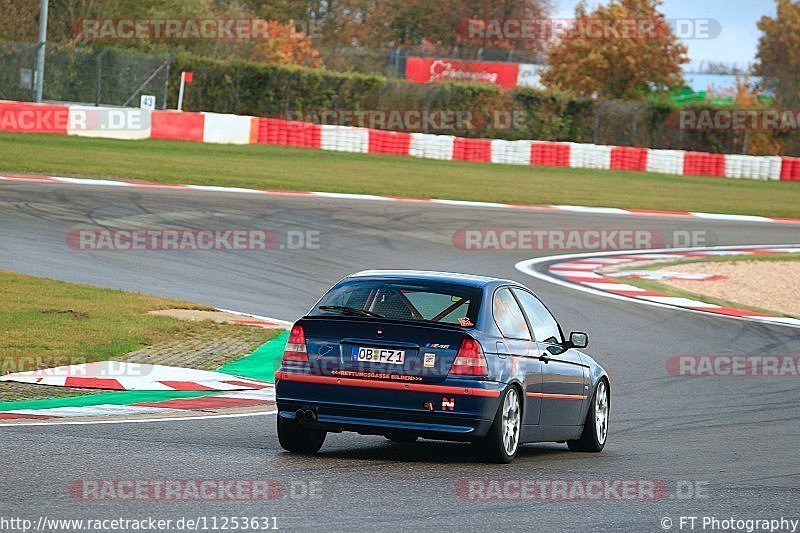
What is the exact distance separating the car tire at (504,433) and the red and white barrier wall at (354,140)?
28.9 m

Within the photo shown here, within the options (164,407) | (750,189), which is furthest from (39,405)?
(750,189)

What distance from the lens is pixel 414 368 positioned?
830 centimetres

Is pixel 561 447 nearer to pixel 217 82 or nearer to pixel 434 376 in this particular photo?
pixel 434 376

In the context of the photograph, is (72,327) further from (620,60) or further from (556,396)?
(620,60)

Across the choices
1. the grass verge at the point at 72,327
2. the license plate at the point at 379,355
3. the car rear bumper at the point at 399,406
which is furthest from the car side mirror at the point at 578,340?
the grass verge at the point at 72,327

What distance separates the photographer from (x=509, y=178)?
3741 centimetres

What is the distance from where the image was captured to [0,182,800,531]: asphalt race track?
682 cm

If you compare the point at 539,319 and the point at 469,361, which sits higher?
the point at 539,319

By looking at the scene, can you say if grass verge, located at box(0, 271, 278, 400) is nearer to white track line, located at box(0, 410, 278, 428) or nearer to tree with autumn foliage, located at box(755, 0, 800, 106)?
white track line, located at box(0, 410, 278, 428)

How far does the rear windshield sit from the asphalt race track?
90 centimetres

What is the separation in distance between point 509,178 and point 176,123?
30.7 ft

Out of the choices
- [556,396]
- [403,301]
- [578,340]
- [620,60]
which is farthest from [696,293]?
[620,60]

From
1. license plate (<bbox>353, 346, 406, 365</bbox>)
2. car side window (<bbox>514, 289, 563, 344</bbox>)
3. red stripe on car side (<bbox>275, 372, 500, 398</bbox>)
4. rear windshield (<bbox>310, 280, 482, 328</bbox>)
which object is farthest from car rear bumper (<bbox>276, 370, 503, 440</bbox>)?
car side window (<bbox>514, 289, 563, 344</bbox>)

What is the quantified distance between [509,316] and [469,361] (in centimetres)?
85
